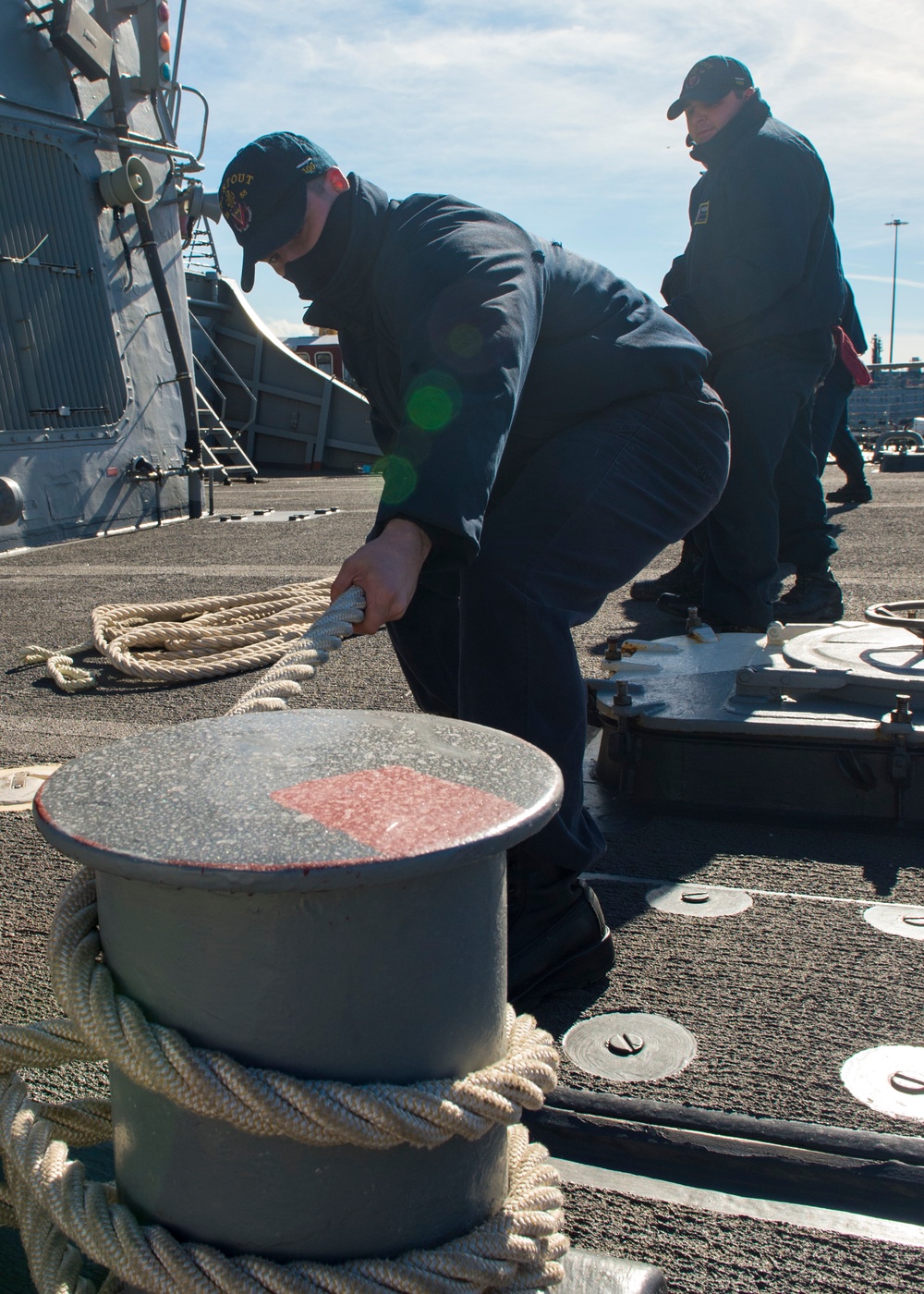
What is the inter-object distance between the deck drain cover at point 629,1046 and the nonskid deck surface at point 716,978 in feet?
0.06

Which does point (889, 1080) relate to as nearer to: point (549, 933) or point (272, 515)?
point (549, 933)

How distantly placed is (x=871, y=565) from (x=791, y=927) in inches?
140

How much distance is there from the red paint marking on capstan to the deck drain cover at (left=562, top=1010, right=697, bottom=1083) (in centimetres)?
60

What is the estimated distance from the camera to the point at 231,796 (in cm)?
82

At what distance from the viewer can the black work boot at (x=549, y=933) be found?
1.43 meters

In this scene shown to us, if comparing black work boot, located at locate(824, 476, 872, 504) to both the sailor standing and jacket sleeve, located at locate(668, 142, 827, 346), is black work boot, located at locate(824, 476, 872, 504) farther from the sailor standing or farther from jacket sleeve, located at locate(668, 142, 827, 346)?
the sailor standing

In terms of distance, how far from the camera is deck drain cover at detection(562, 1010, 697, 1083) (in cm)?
127

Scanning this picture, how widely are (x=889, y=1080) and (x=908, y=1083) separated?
2cm

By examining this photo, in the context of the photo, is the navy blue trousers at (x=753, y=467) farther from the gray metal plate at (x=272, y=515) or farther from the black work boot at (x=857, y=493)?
the gray metal plate at (x=272, y=515)

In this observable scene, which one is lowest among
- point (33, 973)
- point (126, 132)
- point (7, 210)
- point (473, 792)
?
point (33, 973)

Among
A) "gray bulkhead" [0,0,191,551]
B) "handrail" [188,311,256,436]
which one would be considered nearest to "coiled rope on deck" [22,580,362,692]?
"gray bulkhead" [0,0,191,551]

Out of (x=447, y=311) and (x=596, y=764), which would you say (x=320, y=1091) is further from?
(x=596, y=764)

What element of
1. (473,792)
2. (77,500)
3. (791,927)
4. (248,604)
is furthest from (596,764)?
(77,500)

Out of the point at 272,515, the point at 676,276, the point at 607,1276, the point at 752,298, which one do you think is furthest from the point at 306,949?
the point at 272,515
